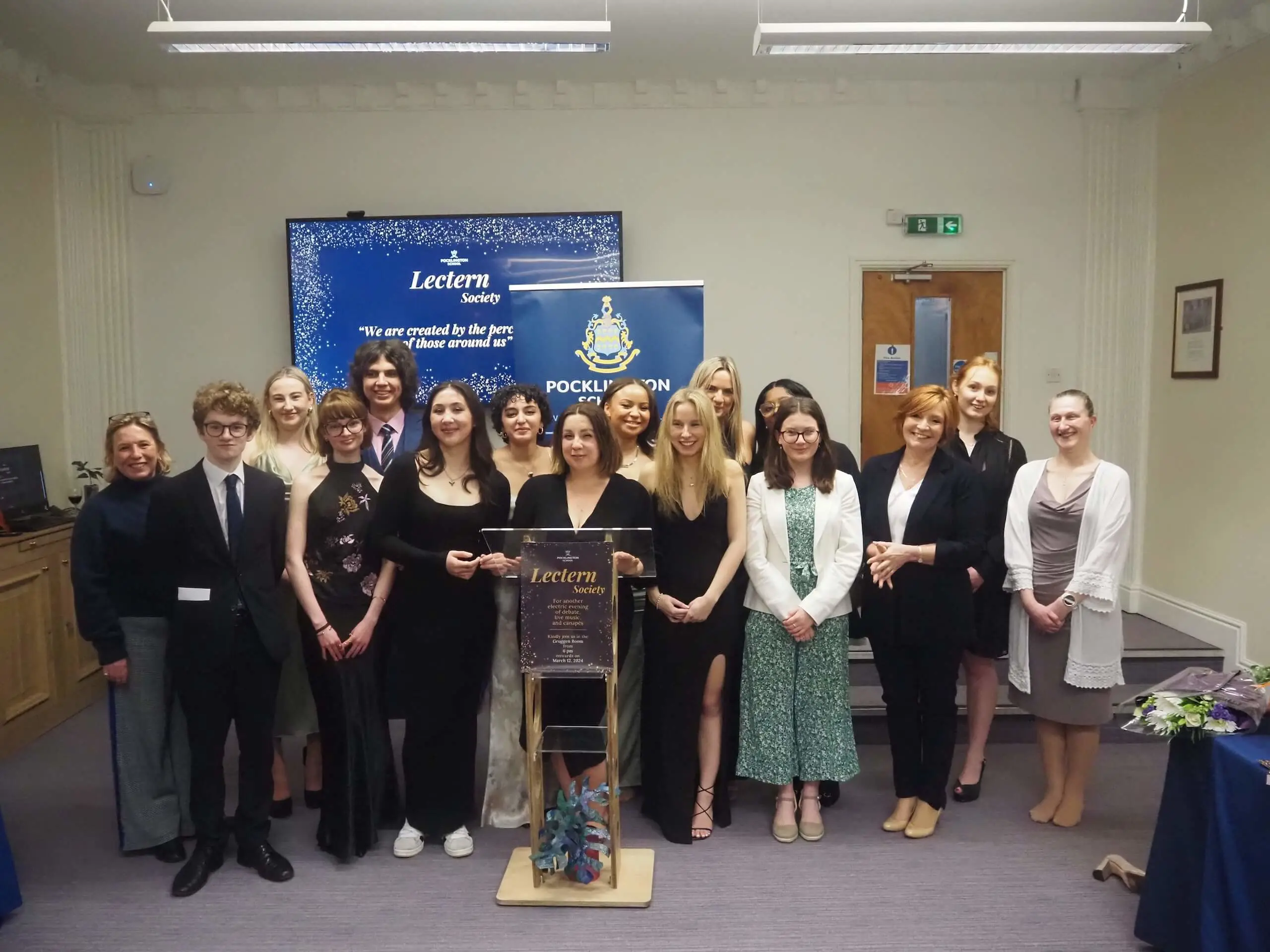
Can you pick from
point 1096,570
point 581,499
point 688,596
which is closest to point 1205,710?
point 1096,570

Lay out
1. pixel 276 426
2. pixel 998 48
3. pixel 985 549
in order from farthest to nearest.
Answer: pixel 998 48, pixel 276 426, pixel 985 549

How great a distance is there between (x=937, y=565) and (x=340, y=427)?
2.04 m

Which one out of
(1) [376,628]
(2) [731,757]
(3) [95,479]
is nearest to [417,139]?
(3) [95,479]

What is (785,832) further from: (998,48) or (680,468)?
(998,48)

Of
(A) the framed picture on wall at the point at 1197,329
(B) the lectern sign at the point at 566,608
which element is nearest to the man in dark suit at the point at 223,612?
(B) the lectern sign at the point at 566,608

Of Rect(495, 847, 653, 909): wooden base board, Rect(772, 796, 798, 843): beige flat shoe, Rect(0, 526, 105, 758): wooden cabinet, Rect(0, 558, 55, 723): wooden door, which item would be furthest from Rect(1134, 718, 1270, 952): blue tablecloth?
Rect(0, 558, 55, 723): wooden door

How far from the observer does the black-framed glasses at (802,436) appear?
2.98m

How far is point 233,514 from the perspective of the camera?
2.78 meters

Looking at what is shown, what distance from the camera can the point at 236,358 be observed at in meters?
5.50

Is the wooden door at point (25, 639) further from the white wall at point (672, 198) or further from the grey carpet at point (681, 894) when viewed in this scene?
the white wall at point (672, 198)

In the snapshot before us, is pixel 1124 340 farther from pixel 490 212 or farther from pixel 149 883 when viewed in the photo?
pixel 149 883

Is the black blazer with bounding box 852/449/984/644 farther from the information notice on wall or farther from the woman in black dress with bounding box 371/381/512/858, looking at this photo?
the information notice on wall

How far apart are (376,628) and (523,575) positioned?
0.70 m

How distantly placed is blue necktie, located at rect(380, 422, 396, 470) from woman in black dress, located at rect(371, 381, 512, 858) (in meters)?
0.66
